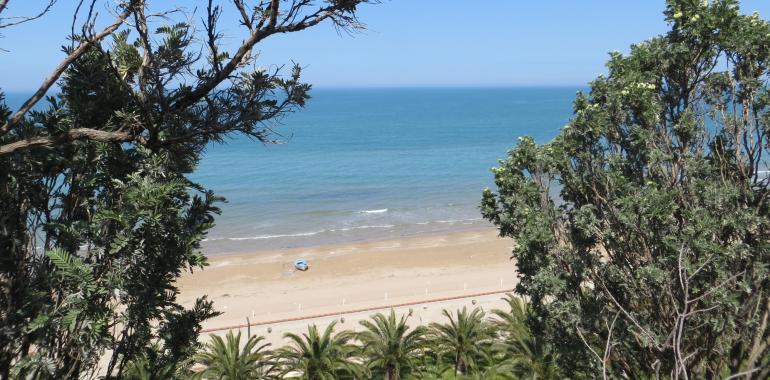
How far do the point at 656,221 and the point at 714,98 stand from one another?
2.24m

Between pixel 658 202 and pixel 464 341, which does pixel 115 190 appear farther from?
pixel 464 341

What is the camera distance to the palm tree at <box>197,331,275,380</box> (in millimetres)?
13469

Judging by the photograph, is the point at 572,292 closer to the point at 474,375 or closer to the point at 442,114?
the point at 474,375

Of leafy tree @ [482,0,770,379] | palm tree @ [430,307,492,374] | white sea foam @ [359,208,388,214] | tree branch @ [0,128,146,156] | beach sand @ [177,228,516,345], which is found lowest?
white sea foam @ [359,208,388,214]

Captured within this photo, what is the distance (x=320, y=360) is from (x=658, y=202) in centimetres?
888

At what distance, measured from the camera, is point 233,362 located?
44.8ft

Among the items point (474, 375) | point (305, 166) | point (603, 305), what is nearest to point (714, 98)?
point (603, 305)

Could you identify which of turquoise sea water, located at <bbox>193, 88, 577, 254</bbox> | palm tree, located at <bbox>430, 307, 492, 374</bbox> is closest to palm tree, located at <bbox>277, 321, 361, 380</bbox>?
palm tree, located at <bbox>430, 307, 492, 374</bbox>

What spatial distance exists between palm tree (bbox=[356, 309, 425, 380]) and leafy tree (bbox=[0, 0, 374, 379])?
372 inches

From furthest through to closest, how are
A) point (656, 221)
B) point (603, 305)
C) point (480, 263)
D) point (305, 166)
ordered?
point (305, 166)
point (480, 263)
point (603, 305)
point (656, 221)

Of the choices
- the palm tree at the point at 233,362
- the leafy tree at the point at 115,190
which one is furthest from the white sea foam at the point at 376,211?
the leafy tree at the point at 115,190

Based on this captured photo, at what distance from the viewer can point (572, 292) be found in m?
8.38

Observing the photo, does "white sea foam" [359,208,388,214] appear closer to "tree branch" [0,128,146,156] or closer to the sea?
the sea

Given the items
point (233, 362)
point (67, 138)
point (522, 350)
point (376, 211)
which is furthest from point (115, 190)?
point (376, 211)
